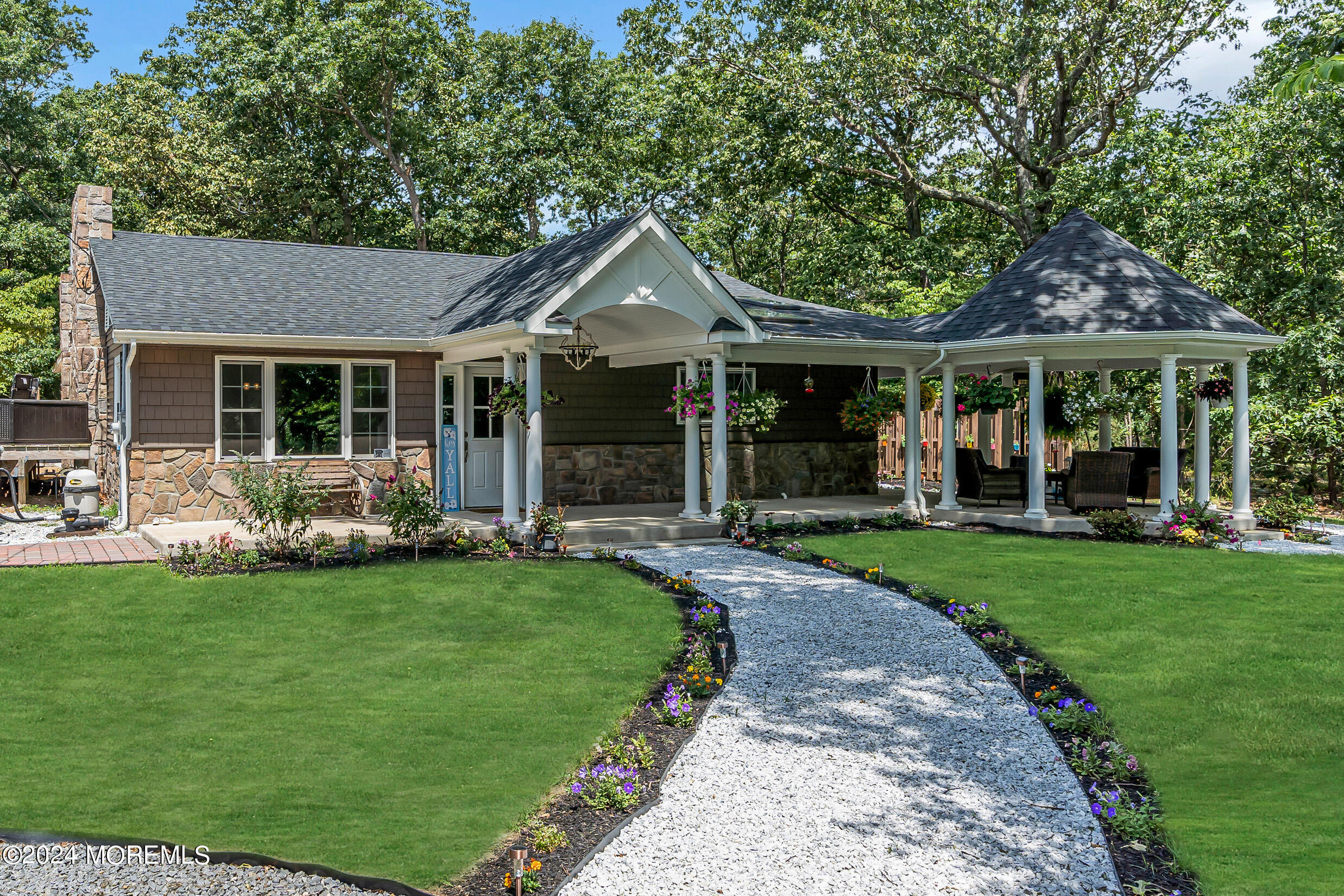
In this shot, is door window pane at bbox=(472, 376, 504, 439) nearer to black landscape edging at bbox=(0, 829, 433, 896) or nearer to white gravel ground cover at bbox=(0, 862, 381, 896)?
black landscape edging at bbox=(0, 829, 433, 896)

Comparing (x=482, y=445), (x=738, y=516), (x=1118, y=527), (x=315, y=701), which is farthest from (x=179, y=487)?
(x=1118, y=527)

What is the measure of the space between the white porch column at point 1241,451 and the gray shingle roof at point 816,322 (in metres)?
4.29

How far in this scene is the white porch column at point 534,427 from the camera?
11602 mm

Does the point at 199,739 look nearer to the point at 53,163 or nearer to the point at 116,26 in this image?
the point at 53,163

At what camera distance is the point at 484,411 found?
14.9 meters

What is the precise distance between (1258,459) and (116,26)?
35458mm

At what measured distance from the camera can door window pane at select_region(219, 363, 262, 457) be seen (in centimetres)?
1301

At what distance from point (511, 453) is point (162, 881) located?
8.55 meters

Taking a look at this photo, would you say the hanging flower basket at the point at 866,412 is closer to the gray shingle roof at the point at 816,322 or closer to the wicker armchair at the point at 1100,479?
the gray shingle roof at the point at 816,322

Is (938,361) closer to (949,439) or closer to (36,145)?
(949,439)

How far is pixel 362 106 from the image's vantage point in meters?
27.1

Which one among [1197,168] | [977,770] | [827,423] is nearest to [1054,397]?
[827,423]

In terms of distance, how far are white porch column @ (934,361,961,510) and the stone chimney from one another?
13073 mm

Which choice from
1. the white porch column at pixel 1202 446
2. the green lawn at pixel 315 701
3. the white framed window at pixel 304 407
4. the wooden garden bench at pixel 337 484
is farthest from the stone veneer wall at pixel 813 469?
the green lawn at pixel 315 701
